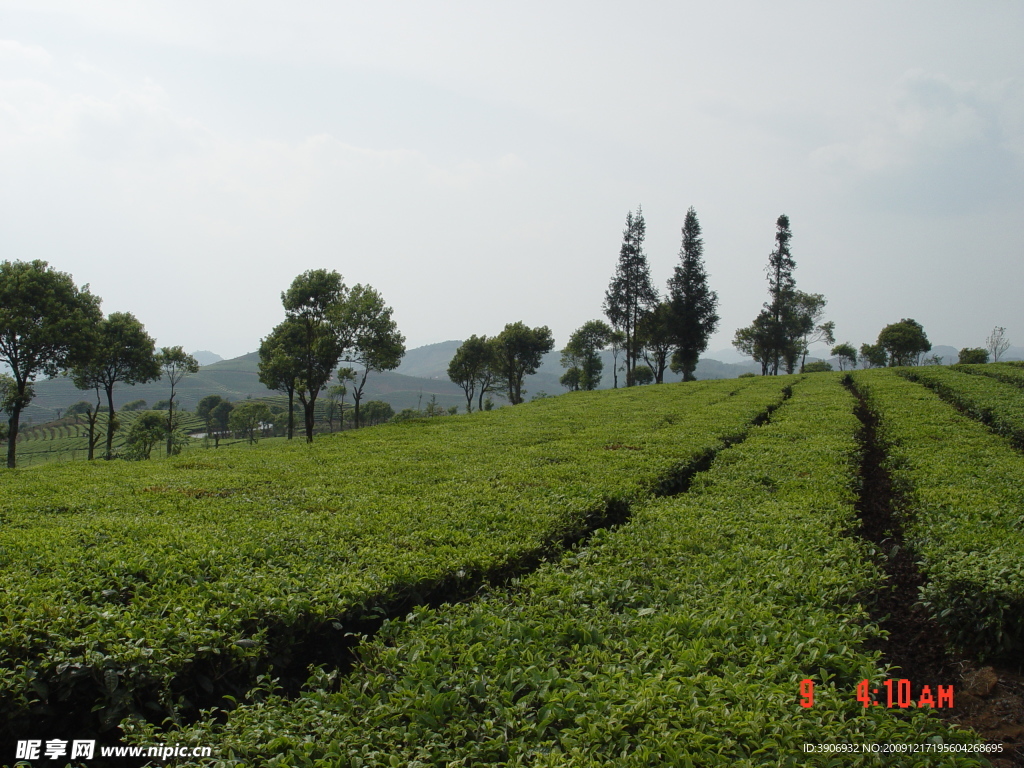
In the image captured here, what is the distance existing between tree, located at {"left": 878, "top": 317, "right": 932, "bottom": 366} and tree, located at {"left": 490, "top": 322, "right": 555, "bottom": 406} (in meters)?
44.8

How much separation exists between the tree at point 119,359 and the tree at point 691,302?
47.0 metres

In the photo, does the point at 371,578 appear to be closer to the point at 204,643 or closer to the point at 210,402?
the point at 204,643

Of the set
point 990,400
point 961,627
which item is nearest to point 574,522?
point 961,627

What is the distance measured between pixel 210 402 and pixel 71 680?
152041mm

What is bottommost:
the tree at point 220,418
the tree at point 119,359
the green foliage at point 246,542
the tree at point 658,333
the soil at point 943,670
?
the tree at point 220,418

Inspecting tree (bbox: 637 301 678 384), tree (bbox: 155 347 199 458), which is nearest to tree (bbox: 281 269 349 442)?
tree (bbox: 155 347 199 458)

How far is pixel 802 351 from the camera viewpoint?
8069cm

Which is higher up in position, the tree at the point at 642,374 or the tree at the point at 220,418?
the tree at the point at 642,374

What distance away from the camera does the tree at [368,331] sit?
29.1 m

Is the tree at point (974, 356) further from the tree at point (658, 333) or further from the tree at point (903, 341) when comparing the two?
the tree at point (658, 333)

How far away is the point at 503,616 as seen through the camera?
557 cm

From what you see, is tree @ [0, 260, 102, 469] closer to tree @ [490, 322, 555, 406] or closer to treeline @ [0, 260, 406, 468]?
treeline @ [0, 260, 406, 468]

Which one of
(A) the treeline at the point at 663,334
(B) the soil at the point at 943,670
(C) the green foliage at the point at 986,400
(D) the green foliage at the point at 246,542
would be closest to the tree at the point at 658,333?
(A) the treeline at the point at 663,334
